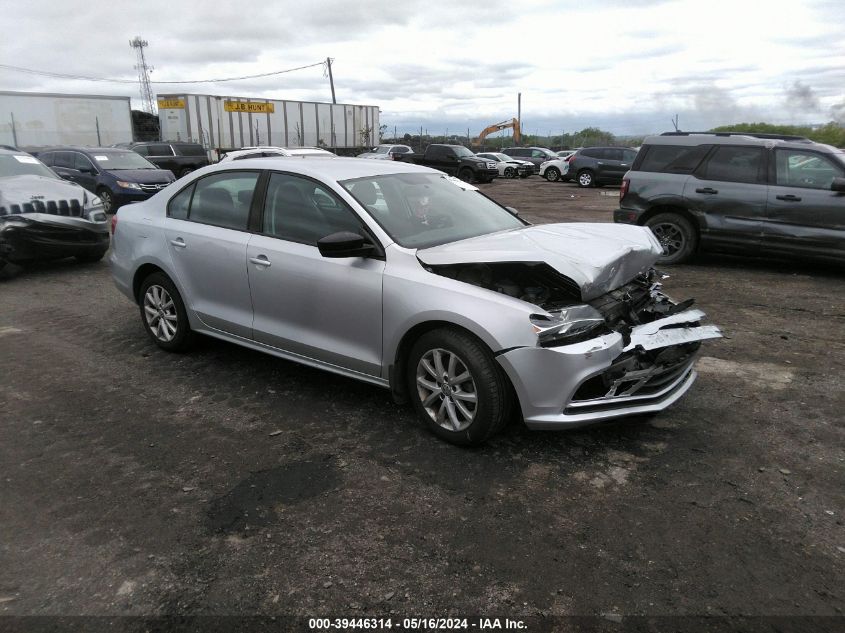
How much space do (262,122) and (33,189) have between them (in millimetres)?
28733

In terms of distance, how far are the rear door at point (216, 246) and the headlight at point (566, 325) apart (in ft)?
7.35

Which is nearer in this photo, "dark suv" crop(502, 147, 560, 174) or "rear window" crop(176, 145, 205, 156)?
"rear window" crop(176, 145, 205, 156)

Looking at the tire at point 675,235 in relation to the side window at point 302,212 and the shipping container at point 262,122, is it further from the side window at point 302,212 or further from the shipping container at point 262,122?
the shipping container at point 262,122

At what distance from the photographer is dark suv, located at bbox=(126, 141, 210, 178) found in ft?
72.9

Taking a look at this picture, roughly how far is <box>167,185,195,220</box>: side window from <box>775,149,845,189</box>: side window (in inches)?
281

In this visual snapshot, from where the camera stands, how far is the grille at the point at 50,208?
8.09 meters

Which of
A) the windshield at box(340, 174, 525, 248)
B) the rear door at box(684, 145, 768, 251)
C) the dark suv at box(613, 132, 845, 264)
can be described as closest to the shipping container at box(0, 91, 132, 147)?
the dark suv at box(613, 132, 845, 264)

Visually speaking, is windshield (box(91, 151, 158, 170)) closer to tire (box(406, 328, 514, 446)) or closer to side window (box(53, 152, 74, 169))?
side window (box(53, 152, 74, 169))

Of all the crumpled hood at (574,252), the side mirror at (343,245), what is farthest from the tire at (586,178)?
the side mirror at (343,245)

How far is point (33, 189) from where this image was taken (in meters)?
8.52

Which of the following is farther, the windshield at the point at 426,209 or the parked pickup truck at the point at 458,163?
the parked pickup truck at the point at 458,163

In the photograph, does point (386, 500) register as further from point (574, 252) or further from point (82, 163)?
point (82, 163)

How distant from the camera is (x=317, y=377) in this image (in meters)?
4.85

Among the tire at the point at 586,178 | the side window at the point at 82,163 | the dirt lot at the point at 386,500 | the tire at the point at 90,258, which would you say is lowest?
the dirt lot at the point at 386,500
